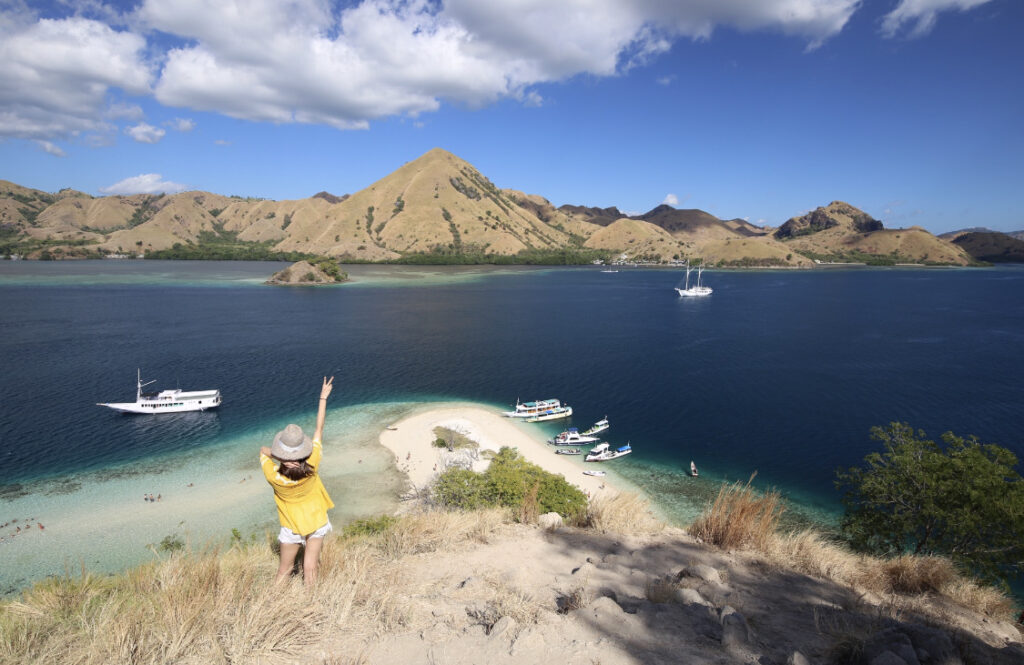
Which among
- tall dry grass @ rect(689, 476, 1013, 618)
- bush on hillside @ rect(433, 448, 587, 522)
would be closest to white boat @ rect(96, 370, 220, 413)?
bush on hillside @ rect(433, 448, 587, 522)

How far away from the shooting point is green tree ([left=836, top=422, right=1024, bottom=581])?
15.6 meters

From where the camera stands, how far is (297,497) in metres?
6.96

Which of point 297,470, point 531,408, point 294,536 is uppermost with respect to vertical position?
point 297,470

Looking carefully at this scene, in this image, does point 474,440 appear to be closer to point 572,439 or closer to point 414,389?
point 572,439

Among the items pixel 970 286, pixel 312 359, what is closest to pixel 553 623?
pixel 312 359

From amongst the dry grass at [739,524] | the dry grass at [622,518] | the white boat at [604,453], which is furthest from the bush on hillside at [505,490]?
the white boat at [604,453]

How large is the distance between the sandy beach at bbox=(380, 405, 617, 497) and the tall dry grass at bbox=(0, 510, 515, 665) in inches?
887

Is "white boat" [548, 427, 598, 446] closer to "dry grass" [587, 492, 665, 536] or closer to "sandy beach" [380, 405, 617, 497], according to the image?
"sandy beach" [380, 405, 617, 497]

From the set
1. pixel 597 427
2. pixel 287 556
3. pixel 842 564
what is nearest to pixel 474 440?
pixel 597 427

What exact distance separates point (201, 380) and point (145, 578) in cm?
5237

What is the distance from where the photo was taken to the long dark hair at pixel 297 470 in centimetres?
672

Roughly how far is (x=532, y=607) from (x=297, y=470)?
3965 mm

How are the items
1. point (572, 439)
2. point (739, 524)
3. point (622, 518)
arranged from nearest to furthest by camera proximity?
point (739, 524) → point (622, 518) → point (572, 439)

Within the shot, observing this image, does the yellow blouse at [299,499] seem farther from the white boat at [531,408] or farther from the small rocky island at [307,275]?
the small rocky island at [307,275]
